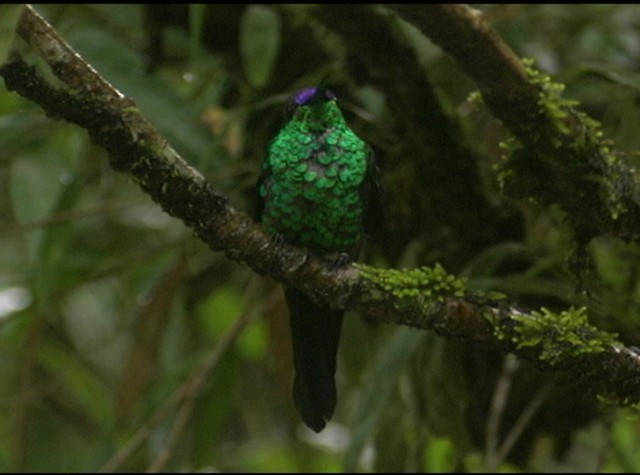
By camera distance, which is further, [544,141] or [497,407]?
[497,407]

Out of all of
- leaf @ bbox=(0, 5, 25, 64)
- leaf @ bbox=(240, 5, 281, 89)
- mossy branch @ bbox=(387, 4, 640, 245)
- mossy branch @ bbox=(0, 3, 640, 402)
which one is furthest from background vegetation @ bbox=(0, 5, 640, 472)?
leaf @ bbox=(0, 5, 25, 64)

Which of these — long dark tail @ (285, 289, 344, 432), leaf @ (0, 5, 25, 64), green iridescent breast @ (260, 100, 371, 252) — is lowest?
long dark tail @ (285, 289, 344, 432)

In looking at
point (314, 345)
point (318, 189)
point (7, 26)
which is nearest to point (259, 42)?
point (318, 189)

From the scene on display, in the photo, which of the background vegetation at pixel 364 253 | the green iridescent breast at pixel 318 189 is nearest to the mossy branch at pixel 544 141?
the background vegetation at pixel 364 253

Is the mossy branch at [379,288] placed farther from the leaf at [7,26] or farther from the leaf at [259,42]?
the leaf at [259,42]

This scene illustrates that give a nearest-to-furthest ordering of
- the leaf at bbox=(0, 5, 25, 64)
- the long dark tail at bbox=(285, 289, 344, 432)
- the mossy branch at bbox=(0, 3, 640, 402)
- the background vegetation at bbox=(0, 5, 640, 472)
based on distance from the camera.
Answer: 1. the leaf at bbox=(0, 5, 25, 64)
2. the mossy branch at bbox=(0, 3, 640, 402)
3. the long dark tail at bbox=(285, 289, 344, 432)
4. the background vegetation at bbox=(0, 5, 640, 472)

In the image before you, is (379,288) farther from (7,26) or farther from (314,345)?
(7,26)

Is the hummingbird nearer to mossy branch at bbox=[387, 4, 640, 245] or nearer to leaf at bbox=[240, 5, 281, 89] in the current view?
leaf at bbox=[240, 5, 281, 89]

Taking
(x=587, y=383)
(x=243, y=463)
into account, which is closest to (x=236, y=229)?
(x=587, y=383)
